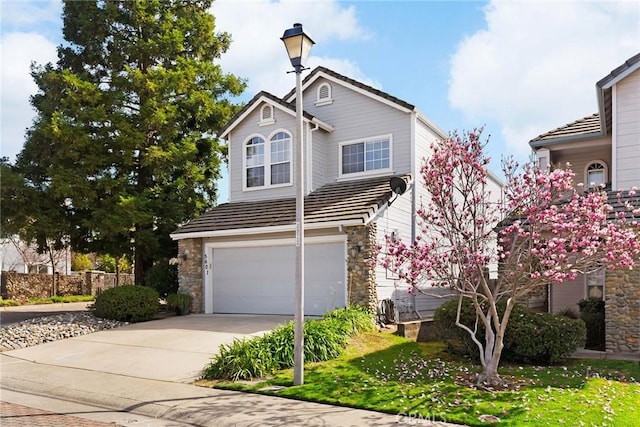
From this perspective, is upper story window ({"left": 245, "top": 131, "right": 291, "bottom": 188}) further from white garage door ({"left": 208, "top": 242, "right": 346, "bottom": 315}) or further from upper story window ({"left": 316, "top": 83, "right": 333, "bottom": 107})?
white garage door ({"left": 208, "top": 242, "right": 346, "bottom": 315})

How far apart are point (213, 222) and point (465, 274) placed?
10929mm

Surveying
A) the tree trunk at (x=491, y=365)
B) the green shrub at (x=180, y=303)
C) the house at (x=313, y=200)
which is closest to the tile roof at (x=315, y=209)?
Result: the house at (x=313, y=200)

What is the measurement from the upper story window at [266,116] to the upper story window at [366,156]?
102 inches

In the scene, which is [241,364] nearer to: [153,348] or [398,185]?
[153,348]

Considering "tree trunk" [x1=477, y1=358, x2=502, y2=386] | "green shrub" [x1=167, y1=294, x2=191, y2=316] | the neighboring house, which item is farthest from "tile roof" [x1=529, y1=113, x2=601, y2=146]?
the neighboring house

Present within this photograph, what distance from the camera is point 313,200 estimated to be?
55.6 feet

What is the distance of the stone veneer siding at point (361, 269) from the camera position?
14.6 metres

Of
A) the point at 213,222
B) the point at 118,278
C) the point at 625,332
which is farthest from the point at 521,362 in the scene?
the point at 118,278

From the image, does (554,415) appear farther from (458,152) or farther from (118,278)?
(118,278)

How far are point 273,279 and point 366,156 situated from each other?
5.18m

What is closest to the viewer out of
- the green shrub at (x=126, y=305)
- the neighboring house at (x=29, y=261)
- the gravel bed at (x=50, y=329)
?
the gravel bed at (x=50, y=329)

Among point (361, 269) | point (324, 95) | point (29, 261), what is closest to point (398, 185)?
point (361, 269)

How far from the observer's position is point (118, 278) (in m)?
33.6

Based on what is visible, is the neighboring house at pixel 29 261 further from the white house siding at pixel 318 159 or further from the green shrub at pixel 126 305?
the white house siding at pixel 318 159
